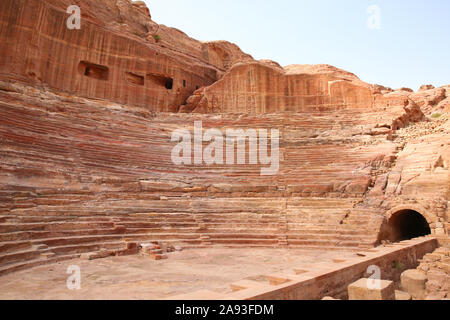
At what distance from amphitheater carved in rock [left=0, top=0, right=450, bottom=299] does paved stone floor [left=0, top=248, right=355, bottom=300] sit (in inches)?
2.2

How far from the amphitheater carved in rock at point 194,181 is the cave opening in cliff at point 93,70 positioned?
0.07 metres

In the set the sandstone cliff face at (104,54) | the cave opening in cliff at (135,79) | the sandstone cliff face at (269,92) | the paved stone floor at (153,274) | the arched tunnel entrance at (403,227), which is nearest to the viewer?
the paved stone floor at (153,274)

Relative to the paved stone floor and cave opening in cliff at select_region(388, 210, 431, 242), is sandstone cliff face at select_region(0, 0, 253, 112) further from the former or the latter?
cave opening in cliff at select_region(388, 210, 431, 242)

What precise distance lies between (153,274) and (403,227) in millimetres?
9822

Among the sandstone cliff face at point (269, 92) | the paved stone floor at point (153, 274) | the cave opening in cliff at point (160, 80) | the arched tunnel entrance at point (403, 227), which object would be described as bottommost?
the paved stone floor at point (153, 274)

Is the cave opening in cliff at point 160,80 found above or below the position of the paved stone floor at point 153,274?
above

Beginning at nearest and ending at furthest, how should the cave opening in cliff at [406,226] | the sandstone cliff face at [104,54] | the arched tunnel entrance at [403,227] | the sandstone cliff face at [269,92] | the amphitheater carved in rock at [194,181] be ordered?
1. the amphitheater carved in rock at [194,181]
2. the arched tunnel entrance at [403,227]
3. the cave opening in cliff at [406,226]
4. the sandstone cliff face at [104,54]
5. the sandstone cliff face at [269,92]

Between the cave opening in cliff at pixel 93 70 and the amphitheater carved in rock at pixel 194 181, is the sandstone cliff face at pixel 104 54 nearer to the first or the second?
the cave opening in cliff at pixel 93 70

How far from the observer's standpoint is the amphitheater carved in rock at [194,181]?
19.7 ft

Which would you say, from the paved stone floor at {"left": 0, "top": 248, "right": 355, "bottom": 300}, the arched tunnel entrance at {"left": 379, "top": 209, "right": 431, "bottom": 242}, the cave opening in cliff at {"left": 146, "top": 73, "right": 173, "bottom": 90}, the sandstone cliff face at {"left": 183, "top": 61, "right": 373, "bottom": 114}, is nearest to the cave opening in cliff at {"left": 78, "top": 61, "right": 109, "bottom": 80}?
the cave opening in cliff at {"left": 146, "top": 73, "right": 173, "bottom": 90}

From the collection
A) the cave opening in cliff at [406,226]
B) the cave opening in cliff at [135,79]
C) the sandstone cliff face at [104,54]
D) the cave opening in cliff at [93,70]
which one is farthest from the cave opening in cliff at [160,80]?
the cave opening in cliff at [406,226]

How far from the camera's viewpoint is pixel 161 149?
49.7ft

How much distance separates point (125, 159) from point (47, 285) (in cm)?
848

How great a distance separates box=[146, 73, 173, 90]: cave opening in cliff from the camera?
23.6m
